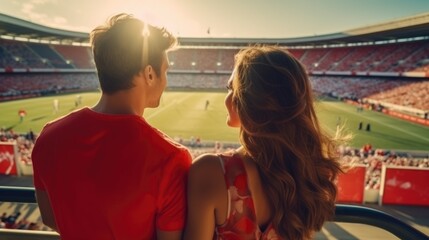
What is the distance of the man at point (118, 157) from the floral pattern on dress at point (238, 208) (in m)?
0.18

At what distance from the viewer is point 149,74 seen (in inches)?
51.8

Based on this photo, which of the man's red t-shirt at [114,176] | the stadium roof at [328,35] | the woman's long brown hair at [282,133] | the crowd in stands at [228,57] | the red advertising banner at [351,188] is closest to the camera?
the man's red t-shirt at [114,176]

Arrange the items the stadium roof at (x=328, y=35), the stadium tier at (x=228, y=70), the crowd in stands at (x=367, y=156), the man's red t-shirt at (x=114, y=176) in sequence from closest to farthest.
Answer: the man's red t-shirt at (x=114, y=176) → the crowd in stands at (x=367, y=156) → the stadium roof at (x=328, y=35) → the stadium tier at (x=228, y=70)

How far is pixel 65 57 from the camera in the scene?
57719 millimetres

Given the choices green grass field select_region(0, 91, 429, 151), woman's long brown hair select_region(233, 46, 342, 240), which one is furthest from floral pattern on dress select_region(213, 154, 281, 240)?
green grass field select_region(0, 91, 429, 151)

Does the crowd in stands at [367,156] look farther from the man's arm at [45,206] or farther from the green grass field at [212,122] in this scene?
the man's arm at [45,206]

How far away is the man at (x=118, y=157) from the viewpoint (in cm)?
114

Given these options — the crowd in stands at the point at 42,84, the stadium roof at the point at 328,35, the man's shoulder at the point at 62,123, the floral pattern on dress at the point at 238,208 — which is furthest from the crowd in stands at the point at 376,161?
the crowd in stands at the point at 42,84

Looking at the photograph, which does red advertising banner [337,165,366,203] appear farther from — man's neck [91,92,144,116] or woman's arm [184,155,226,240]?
man's neck [91,92,144,116]

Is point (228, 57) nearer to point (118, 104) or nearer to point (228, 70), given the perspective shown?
point (228, 70)

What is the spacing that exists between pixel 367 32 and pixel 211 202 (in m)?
47.1

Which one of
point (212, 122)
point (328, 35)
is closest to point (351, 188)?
point (212, 122)

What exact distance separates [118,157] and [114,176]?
69 millimetres

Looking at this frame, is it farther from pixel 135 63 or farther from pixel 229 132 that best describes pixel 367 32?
pixel 135 63
